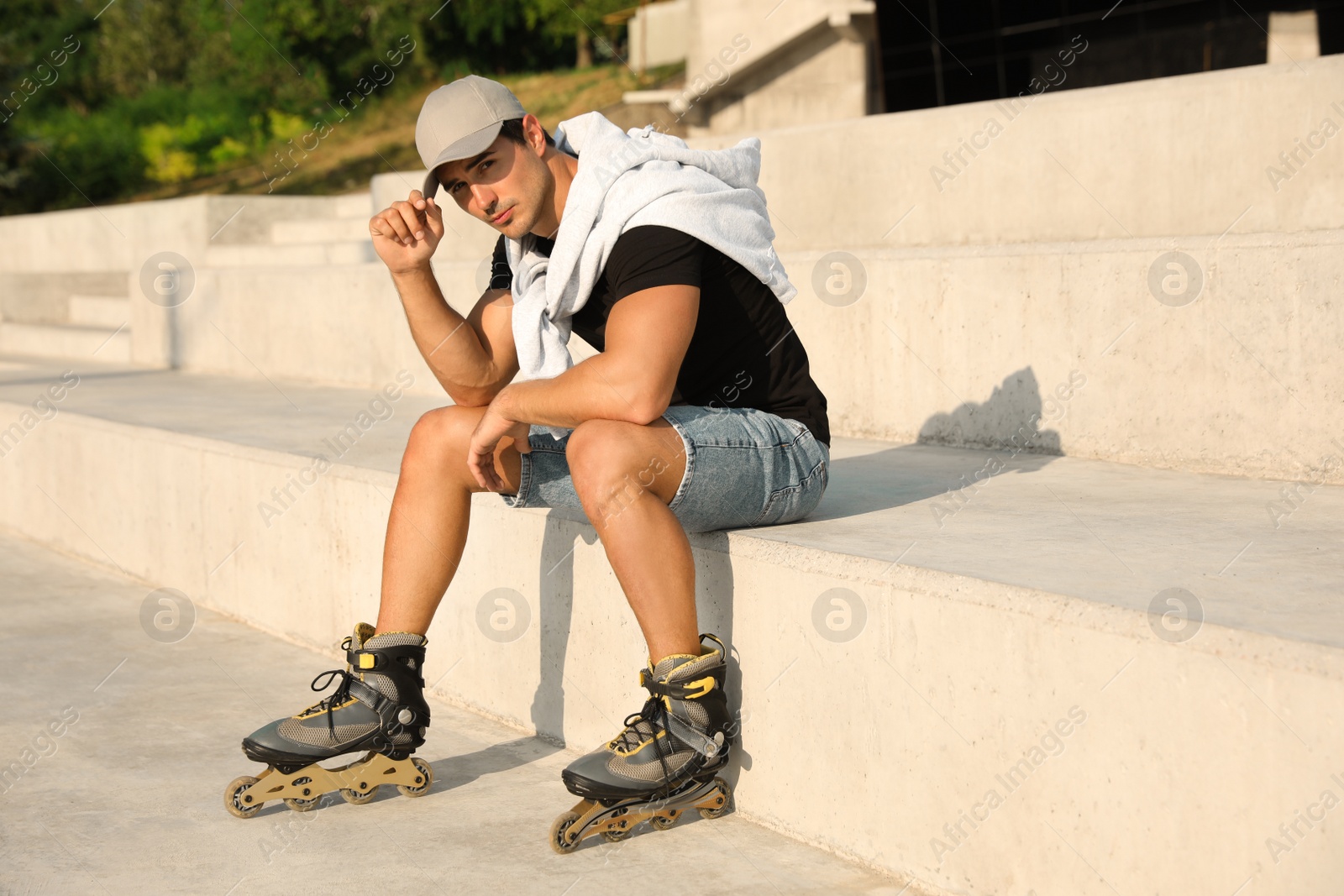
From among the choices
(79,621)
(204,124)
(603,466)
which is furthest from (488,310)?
(204,124)

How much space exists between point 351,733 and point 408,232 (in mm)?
1012

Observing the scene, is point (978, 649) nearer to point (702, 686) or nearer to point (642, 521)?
point (702, 686)

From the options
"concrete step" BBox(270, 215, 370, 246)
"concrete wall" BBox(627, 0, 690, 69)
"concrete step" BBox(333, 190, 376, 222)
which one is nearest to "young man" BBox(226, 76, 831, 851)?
"concrete step" BBox(270, 215, 370, 246)

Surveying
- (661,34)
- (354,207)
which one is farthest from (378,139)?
(354,207)

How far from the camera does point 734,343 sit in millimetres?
2607

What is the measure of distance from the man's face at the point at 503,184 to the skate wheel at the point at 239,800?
1.23 meters

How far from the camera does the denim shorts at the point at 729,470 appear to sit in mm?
2459

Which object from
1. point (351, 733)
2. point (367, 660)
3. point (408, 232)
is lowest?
point (351, 733)

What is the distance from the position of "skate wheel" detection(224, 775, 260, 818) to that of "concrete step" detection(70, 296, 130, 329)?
7.56 meters

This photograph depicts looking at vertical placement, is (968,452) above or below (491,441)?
below

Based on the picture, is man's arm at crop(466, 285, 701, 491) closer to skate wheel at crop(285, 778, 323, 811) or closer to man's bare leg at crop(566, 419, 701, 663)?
man's bare leg at crop(566, 419, 701, 663)

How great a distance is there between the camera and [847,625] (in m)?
2.35

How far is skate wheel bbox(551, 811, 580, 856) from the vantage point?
239 centimetres

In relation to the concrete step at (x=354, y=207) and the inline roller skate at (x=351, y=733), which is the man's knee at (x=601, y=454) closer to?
the inline roller skate at (x=351, y=733)
